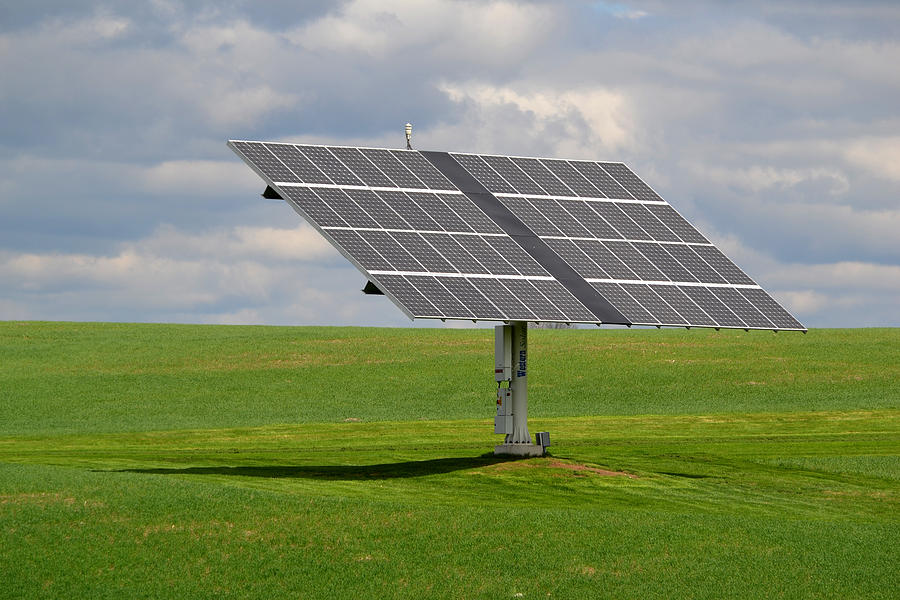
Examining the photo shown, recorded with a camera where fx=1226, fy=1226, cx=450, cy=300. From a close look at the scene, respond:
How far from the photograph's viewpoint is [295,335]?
3282 inches

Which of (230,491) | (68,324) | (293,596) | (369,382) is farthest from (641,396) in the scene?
(68,324)

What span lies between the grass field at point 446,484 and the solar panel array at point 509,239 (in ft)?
14.3

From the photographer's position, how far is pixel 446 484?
1146 inches

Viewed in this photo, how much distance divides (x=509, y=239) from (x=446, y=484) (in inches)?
275

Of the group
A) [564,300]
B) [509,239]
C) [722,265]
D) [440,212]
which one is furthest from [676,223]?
[440,212]

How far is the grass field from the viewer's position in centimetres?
2173

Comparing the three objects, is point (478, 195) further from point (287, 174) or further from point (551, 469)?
point (551, 469)

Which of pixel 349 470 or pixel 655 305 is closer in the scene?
pixel 655 305

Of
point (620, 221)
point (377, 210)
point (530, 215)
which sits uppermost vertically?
point (620, 221)

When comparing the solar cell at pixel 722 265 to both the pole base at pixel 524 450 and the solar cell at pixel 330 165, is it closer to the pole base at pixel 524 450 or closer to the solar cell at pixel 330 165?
the pole base at pixel 524 450

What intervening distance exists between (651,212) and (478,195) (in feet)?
19.3

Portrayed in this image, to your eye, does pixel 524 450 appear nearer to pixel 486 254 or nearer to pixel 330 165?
pixel 486 254

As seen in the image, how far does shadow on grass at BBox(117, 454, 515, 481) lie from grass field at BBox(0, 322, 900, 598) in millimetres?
151

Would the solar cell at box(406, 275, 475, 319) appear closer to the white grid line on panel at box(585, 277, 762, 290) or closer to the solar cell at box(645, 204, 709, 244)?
the white grid line on panel at box(585, 277, 762, 290)
